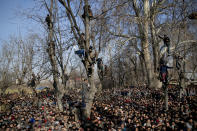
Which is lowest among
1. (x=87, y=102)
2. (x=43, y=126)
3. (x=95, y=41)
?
(x=43, y=126)

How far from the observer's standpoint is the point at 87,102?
26.5 feet

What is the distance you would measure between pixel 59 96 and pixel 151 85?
31.9ft

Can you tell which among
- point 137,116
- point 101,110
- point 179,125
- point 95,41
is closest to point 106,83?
point 95,41

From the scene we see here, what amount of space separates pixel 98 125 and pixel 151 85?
373 inches

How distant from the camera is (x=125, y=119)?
8641 millimetres

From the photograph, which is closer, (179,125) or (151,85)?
(179,125)

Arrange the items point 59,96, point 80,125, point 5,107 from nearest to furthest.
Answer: point 80,125 → point 59,96 → point 5,107

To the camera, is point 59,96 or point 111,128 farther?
point 59,96

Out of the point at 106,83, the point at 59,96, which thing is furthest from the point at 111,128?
the point at 106,83

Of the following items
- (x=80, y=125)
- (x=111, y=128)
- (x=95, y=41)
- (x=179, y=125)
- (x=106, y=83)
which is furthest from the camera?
(x=106, y=83)

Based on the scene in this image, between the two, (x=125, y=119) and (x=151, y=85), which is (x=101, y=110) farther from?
(x=151, y=85)

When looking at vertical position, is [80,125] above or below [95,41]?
below

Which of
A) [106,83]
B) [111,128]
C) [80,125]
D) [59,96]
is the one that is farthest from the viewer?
[106,83]

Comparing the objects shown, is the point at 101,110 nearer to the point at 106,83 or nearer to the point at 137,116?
the point at 137,116
